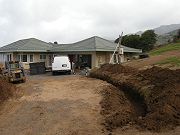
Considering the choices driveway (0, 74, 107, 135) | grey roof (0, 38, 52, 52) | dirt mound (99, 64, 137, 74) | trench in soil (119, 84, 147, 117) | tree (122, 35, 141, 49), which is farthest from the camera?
tree (122, 35, 141, 49)

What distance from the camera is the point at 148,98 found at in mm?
16359

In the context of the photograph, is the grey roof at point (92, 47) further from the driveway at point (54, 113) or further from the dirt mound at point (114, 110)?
the dirt mound at point (114, 110)

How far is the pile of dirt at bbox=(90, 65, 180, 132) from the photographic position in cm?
1207

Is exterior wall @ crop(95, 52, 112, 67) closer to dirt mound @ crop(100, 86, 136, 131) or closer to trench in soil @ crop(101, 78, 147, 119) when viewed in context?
trench in soil @ crop(101, 78, 147, 119)

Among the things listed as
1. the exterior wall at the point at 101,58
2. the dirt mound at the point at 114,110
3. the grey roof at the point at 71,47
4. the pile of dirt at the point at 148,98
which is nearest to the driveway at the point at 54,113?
→ the dirt mound at the point at 114,110

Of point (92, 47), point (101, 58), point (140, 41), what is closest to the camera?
point (92, 47)

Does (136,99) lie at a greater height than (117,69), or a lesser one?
lesser

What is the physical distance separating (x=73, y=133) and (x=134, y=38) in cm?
4736

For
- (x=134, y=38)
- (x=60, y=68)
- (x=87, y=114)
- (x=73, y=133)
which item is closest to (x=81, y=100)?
(x=87, y=114)

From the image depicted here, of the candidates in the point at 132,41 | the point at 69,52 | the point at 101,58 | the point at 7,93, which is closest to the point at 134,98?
the point at 7,93

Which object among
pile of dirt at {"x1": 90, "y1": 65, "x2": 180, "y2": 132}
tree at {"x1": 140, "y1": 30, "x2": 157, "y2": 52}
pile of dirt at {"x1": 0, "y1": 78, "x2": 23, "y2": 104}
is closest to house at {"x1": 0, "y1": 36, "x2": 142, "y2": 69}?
pile of dirt at {"x1": 90, "y1": 65, "x2": 180, "y2": 132}

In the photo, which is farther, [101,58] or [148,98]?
[101,58]

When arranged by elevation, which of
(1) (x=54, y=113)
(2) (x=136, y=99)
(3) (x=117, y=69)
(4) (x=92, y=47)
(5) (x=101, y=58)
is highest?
(4) (x=92, y=47)

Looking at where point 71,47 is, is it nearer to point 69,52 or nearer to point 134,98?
point 69,52
